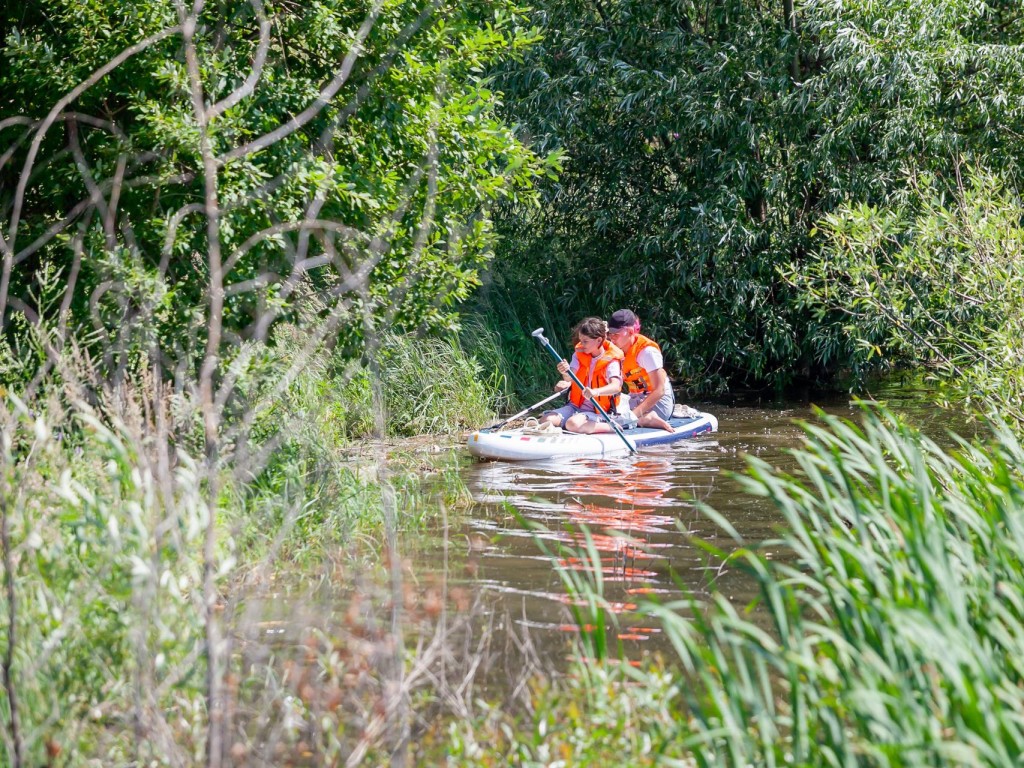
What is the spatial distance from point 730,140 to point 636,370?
3378mm

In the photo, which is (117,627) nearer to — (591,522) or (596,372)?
(591,522)

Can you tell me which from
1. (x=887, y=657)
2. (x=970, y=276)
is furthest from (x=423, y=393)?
(x=887, y=657)

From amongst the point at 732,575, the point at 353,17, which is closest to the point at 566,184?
the point at 353,17

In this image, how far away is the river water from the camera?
491 centimetres

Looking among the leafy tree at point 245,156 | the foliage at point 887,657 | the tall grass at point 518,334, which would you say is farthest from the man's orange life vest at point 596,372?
the foliage at point 887,657

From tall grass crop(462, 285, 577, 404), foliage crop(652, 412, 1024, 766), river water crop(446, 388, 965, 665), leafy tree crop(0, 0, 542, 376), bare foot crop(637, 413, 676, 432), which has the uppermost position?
leafy tree crop(0, 0, 542, 376)

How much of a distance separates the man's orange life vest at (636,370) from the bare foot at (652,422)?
0.29 meters

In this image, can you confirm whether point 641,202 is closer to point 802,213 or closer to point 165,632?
point 802,213

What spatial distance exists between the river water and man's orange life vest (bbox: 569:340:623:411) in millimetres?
732

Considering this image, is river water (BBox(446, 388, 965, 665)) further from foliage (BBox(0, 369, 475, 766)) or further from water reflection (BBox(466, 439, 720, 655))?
foliage (BBox(0, 369, 475, 766))

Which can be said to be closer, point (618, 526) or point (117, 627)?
point (117, 627)

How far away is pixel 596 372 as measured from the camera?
1086 cm

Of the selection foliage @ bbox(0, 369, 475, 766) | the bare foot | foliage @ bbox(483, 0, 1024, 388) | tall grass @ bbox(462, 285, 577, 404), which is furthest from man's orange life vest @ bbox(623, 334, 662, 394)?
foliage @ bbox(0, 369, 475, 766)

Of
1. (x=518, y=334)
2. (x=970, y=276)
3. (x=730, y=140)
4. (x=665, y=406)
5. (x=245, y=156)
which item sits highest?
(x=730, y=140)
